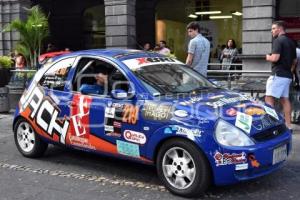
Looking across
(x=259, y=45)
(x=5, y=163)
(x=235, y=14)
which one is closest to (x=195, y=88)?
(x=5, y=163)

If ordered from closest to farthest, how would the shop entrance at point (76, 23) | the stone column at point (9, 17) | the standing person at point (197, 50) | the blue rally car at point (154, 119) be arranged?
1. the blue rally car at point (154, 119)
2. the standing person at point (197, 50)
3. the stone column at point (9, 17)
4. the shop entrance at point (76, 23)

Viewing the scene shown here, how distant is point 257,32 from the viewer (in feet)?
48.5

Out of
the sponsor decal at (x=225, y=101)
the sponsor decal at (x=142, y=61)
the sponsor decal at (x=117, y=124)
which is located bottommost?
the sponsor decal at (x=117, y=124)

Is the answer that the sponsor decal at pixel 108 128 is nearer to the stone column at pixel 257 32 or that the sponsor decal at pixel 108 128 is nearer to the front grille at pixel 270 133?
the front grille at pixel 270 133

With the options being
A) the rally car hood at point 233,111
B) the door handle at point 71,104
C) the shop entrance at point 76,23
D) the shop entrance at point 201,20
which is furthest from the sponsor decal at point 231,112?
the shop entrance at point 76,23

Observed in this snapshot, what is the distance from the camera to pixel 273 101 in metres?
8.68

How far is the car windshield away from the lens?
5.82m

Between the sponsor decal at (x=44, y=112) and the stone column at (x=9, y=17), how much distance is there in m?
14.1

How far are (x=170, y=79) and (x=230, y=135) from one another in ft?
4.31

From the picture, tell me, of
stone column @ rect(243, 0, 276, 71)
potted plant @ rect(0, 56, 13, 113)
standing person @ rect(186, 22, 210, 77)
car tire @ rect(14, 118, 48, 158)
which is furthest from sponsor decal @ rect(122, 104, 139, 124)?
stone column @ rect(243, 0, 276, 71)

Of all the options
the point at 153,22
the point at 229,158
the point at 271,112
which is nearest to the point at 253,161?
the point at 229,158

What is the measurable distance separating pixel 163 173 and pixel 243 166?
0.93 m

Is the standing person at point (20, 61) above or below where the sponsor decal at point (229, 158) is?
above

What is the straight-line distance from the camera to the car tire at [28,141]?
7.08 metres
